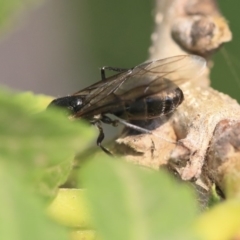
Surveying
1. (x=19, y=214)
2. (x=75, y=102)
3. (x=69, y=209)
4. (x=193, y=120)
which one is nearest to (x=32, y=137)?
(x=19, y=214)

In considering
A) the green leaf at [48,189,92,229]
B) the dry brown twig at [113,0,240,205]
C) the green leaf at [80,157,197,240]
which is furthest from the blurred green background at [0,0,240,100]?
the green leaf at [80,157,197,240]

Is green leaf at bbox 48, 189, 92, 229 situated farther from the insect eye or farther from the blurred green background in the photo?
the blurred green background

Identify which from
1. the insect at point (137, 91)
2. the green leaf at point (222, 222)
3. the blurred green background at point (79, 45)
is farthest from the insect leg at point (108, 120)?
the green leaf at point (222, 222)

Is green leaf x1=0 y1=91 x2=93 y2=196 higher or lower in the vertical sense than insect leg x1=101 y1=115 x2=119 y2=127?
higher

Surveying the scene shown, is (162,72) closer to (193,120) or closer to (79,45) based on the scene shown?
(193,120)

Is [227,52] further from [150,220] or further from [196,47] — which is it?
[150,220]

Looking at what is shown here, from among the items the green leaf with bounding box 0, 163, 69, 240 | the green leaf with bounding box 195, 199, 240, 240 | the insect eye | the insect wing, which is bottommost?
the insect eye

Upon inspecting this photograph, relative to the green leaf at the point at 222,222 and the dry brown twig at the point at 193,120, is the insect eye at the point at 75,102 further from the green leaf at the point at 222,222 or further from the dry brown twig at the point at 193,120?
the green leaf at the point at 222,222
